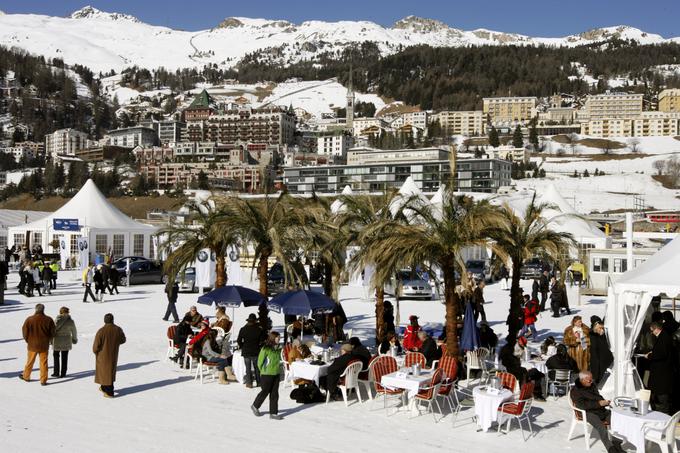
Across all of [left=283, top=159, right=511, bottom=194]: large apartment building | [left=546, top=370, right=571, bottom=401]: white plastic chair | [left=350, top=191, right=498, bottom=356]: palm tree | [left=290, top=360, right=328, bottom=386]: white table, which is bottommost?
[left=546, top=370, right=571, bottom=401]: white plastic chair

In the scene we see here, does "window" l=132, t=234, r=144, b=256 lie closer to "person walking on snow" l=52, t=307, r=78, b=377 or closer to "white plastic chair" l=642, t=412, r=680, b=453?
"person walking on snow" l=52, t=307, r=78, b=377

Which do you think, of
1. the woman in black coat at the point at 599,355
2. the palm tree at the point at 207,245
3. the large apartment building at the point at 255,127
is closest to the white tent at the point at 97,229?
the palm tree at the point at 207,245

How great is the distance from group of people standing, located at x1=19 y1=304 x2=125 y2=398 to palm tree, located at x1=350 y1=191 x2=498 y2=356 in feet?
13.5

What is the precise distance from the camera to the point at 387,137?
179500 mm

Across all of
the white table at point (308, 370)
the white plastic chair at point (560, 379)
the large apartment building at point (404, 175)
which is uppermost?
the large apartment building at point (404, 175)

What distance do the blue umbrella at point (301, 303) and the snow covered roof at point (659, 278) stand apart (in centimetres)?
510

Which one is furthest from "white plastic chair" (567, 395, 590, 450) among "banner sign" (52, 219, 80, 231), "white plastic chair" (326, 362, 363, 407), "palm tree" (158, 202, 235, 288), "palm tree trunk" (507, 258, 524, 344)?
"banner sign" (52, 219, 80, 231)

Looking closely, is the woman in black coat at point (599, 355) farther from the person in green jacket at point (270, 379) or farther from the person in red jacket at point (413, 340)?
the person in green jacket at point (270, 379)

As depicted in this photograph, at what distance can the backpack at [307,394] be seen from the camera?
989 cm

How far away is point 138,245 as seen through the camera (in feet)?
111

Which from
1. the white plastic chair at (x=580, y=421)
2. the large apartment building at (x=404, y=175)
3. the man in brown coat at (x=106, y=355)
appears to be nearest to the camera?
the white plastic chair at (x=580, y=421)

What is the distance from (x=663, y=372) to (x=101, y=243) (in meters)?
28.4

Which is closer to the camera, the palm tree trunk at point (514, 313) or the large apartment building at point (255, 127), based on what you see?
the palm tree trunk at point (514, 313)

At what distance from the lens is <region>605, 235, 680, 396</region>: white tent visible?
901cm
